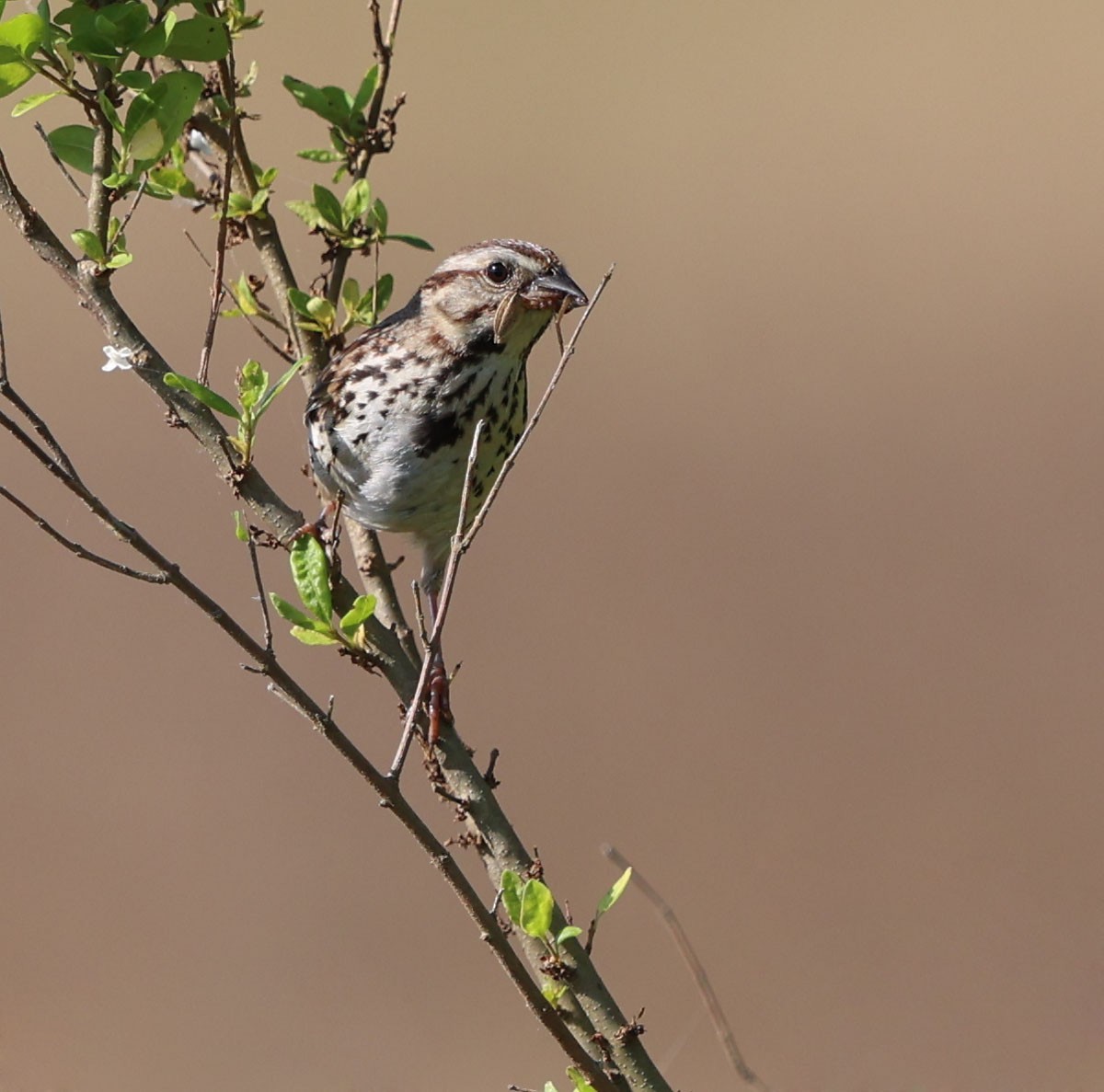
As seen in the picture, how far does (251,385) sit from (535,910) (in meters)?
1.06

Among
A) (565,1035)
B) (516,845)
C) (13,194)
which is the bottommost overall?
(565,1035)

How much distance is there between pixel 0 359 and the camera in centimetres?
249

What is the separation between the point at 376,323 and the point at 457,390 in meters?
0.25

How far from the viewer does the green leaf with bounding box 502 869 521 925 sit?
92.1 inches

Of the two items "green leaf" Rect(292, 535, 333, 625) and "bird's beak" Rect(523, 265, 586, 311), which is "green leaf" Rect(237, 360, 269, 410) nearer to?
"green leaf" Rect(292, 535, 333, 625)

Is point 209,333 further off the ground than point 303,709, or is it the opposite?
point 209,333

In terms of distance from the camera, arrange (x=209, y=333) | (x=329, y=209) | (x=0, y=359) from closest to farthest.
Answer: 1. (x=0, y=359)
2. (x=209, y=333)
3. (x=329, y=209)

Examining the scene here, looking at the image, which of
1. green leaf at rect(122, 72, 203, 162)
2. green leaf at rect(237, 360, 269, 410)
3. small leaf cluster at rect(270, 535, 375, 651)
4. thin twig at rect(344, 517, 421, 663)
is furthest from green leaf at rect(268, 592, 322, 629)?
green leaf at rect(122, 72, 203, 162)

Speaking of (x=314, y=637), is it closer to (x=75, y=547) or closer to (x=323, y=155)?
(x=75, y=547)

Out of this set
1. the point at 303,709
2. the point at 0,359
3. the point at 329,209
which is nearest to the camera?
the point at 303,709

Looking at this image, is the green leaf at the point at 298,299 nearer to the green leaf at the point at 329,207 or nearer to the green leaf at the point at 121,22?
→ the green leaf at the point at 329,207

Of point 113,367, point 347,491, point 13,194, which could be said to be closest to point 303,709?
point 113,367

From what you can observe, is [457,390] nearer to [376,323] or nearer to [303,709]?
[376,323]

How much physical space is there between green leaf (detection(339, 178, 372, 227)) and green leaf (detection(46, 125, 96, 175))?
82 cm
